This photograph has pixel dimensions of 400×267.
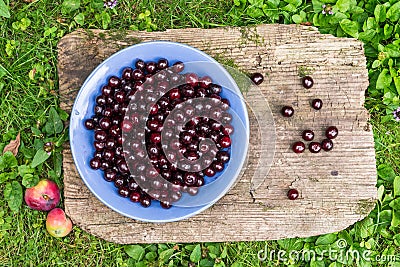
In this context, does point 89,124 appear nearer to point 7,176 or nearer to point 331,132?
point 7,176

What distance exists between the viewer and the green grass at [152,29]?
2.70 m

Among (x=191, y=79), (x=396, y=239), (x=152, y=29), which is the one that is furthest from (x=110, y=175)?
(x=396, y=239)

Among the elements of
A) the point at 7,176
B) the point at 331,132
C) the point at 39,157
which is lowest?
the point at 7,176

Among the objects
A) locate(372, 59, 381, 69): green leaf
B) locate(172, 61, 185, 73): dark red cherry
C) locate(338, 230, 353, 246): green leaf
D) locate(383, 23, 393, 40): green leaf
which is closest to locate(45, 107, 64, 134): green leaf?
locate(172, 61, 185, 73): dark red cherry

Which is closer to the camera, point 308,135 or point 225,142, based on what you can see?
point 225,142

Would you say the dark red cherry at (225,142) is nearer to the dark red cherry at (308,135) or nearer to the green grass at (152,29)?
the dark red cherry at (308,135)

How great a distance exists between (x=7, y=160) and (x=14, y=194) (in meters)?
0.20

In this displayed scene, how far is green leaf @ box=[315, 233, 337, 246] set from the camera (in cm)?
265

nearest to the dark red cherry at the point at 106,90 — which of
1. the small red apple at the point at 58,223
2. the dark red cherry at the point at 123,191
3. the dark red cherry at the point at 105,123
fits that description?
the dark red cherry at the point at 105,123

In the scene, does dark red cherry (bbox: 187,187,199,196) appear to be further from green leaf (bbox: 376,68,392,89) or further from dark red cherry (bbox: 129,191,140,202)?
green leaf (bbox: 376,68,392,89)

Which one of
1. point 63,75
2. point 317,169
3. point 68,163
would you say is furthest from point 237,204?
point 63,75

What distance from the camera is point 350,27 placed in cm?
264

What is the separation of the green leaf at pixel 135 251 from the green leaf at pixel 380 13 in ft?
6.19

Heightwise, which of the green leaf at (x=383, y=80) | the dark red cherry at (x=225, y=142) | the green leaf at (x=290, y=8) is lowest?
the dark red cherry at (x=225, y=142)
